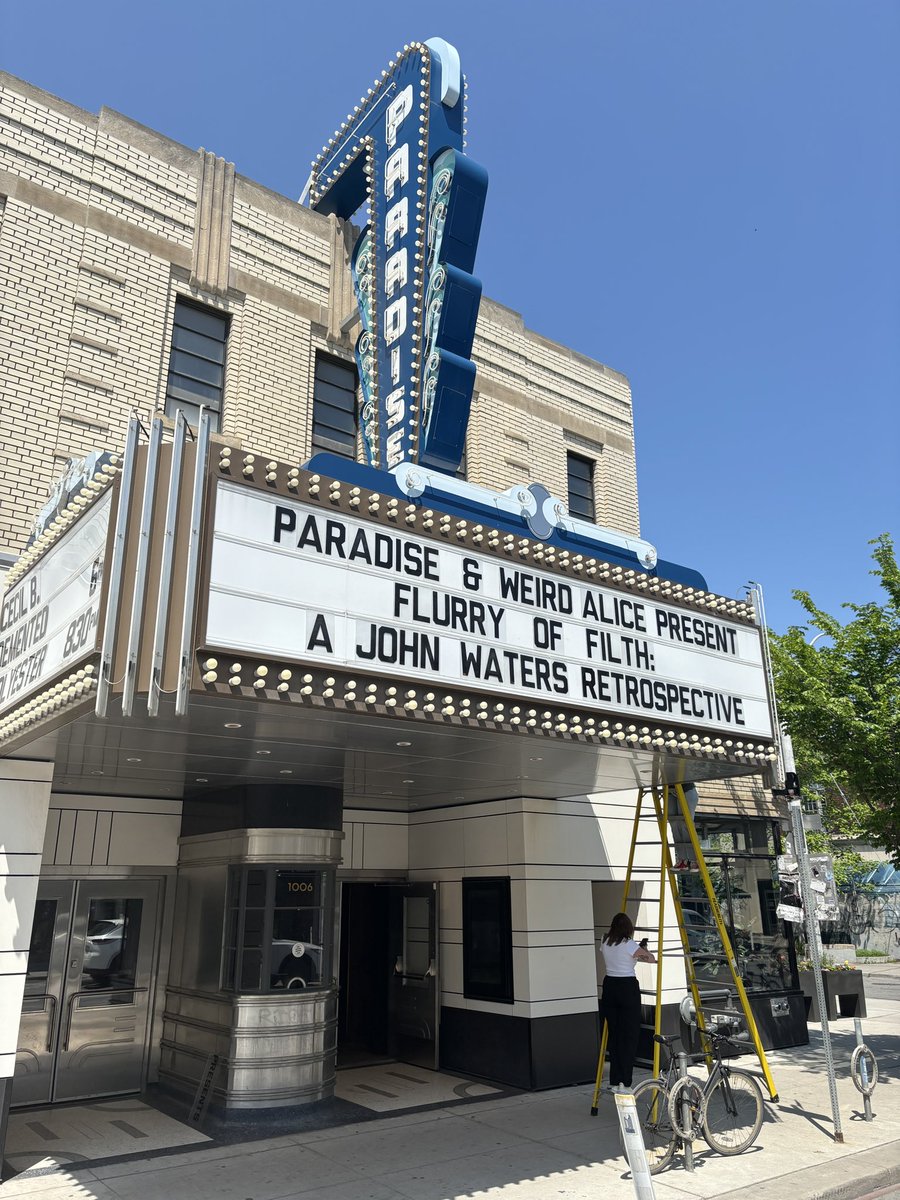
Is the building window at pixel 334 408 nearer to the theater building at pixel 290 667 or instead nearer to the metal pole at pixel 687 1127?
the theater building at pixel 290 667

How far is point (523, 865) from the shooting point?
1119 centimetres

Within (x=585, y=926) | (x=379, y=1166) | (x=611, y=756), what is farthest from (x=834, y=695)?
(x=379, y=1166)

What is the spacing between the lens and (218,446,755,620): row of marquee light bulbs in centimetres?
614

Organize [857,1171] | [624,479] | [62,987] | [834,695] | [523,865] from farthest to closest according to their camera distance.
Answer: [624,479] → [834,695] → [523,865] → [62,987] → [857,1171]

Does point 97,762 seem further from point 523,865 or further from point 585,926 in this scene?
point 585,926

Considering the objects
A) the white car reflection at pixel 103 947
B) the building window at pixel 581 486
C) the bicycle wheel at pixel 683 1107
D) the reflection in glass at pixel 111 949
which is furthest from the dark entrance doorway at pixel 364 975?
the building window at pixel 581 486

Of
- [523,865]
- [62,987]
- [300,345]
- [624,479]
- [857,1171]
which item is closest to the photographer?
[857,1171]

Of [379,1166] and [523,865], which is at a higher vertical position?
[523,865]

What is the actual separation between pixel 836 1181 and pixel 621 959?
2574 mm

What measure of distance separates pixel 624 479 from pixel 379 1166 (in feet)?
38.5

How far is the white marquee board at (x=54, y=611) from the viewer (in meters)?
Result: 5.79

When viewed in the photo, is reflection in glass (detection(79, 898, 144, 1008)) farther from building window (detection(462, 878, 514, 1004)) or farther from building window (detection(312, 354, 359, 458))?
building window (detection(312, 354, 359, 458))

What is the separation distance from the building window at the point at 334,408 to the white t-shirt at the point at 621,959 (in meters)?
7.07

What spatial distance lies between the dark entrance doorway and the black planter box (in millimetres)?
7830
